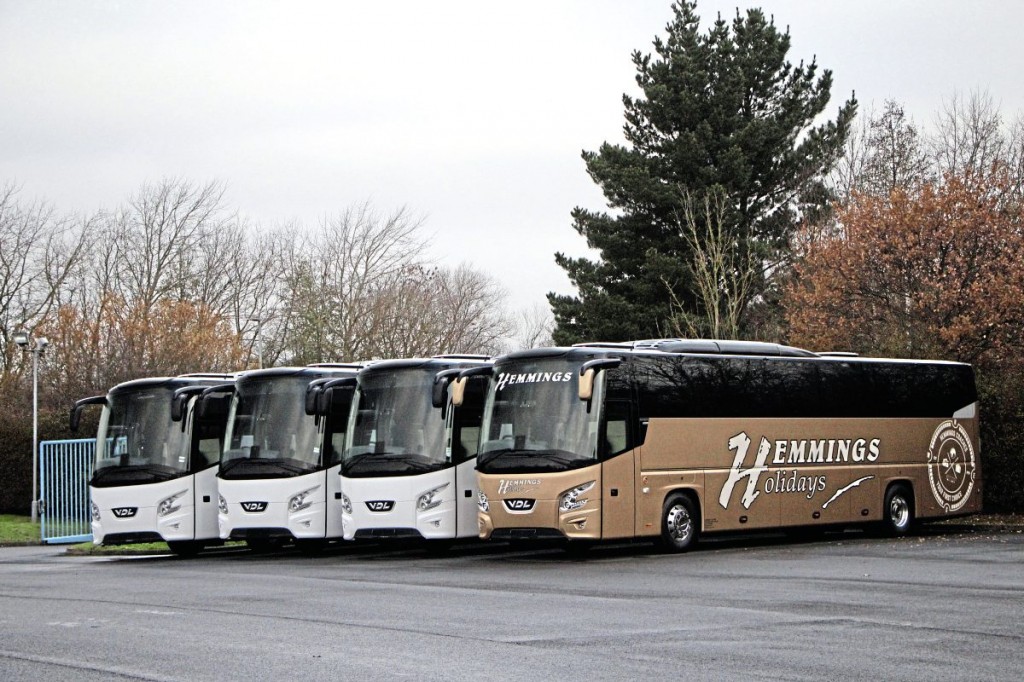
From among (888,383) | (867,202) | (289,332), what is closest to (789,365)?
(888,383)

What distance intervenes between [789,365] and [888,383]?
9.17 ft

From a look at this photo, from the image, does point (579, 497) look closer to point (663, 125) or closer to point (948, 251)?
point (948, 251)

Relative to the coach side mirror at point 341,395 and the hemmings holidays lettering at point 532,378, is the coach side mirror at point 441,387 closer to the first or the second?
the hemmings holidays lettering at point 532,378

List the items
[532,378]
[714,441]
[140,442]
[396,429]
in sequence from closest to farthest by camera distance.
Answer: [532,378]
[396,429]
[714,441]
[140,442]

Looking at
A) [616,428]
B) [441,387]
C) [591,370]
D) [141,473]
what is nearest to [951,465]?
[616,428]

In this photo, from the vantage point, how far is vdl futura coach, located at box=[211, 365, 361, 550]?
24.8m

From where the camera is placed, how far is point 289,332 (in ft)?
187

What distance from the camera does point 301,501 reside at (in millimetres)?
24844

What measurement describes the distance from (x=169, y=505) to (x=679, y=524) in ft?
30.2

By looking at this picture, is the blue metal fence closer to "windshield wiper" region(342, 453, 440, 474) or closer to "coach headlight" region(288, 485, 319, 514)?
"coach headlight" region(288, 485, 319, 514)

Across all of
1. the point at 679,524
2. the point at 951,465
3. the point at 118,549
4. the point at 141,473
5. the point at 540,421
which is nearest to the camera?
the point at 540,421

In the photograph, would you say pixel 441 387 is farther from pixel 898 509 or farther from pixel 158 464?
pixel 898 509

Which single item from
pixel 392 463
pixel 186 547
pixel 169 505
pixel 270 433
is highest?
pixel 270 433

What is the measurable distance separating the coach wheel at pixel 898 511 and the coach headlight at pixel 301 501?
10.7 metres
